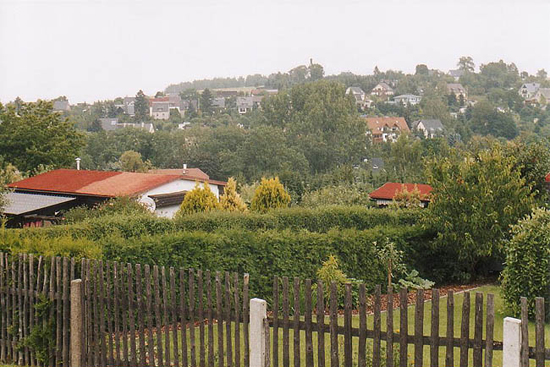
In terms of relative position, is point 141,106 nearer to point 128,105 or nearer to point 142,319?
point 128,105

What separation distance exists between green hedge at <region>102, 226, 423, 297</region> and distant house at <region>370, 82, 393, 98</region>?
165 m

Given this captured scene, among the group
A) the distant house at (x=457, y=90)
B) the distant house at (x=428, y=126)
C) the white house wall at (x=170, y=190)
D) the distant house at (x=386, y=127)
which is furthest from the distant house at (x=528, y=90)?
the white house wall at (x=170, y=190)

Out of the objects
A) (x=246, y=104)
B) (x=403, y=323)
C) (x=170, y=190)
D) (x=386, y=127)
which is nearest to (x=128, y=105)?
(x=246, y=104)

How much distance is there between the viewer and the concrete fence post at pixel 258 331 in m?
7.20

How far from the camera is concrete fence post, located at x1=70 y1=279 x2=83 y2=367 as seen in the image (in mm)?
8531

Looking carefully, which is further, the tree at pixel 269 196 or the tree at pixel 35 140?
the tree at pixel 35 140

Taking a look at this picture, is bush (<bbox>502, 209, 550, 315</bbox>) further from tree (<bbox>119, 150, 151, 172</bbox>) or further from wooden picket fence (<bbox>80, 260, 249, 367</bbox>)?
tree (<bbox>119, 150, 151, 172</bbox>)

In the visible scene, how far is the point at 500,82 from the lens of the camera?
167m

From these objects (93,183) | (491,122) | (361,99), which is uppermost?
(93,183)

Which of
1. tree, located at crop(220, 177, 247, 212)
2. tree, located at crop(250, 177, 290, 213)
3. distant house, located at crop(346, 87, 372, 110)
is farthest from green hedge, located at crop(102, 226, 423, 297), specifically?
distant house, located at crop(346, 87, 372, 110)

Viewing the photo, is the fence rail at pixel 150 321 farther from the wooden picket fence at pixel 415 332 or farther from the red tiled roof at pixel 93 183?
the red tiled roof at pixel 93 183

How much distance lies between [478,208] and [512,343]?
1115cm

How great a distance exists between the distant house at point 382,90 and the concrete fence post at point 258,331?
17321 cm

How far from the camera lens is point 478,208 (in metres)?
16.6
